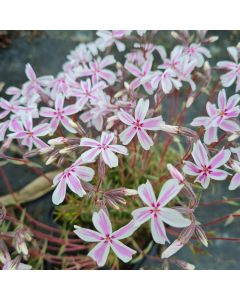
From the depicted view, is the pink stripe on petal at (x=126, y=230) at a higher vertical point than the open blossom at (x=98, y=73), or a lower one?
lower

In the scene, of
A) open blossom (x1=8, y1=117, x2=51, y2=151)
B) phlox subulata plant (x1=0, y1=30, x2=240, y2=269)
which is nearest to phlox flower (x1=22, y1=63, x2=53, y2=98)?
Answer: phlox subulata plant (x1=0, y1=30, x2=240, y2=269)

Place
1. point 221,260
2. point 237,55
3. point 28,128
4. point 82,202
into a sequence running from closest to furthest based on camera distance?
point 28,128, point 237,55, point 82,202, point 221,260

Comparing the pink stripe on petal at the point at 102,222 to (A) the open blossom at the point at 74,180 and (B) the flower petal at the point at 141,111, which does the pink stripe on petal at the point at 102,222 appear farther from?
(B) the flower petal at the point at 141,111

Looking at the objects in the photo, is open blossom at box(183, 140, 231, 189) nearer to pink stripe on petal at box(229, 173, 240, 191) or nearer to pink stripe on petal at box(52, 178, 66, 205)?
pink stripe on petal at box(229, 173, 240, 191)

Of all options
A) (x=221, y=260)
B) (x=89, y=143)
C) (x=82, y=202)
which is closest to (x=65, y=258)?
(x=82, y=202)

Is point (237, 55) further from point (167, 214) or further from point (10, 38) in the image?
point (10, 38)

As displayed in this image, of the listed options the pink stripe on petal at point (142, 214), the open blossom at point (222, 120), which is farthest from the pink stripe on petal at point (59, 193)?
the open blossom at point (222, 120)
